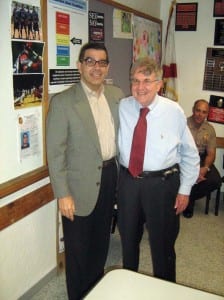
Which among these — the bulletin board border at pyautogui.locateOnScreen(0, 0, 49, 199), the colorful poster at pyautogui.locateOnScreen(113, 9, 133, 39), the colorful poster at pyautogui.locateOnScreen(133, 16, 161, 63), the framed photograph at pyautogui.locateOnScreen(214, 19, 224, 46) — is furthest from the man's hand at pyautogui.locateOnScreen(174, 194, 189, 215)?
the framed photograph at pyautogui.locateOnScreen(214, 19, 224, 46)

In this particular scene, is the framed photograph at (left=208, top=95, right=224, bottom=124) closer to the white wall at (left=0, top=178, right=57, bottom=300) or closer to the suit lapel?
the white wall at (left=0, top=178, right=57, bottom=300)

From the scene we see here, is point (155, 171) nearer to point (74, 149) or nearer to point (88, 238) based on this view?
point (74, 149)

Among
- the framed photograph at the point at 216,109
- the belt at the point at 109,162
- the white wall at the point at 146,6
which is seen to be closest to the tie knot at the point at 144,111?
the belt at the point at 109,162

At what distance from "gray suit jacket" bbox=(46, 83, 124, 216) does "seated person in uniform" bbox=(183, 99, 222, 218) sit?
1864 mm

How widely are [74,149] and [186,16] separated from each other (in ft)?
9.23

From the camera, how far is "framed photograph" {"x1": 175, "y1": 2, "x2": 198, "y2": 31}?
12.9 feet

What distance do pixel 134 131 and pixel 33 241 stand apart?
37.3 inches

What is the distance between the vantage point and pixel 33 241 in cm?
219

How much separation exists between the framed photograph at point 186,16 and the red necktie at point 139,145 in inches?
99.3

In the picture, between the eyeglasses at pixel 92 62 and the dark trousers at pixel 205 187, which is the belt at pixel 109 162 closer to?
the eyeglasses at pixel 92 62

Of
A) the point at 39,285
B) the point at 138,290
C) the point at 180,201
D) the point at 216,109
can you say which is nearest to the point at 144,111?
the point at 180,201

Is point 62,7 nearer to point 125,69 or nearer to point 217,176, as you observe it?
point 125,69

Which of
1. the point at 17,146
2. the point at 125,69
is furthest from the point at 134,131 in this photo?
the point at 125,69

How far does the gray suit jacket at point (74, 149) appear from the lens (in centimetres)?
179
